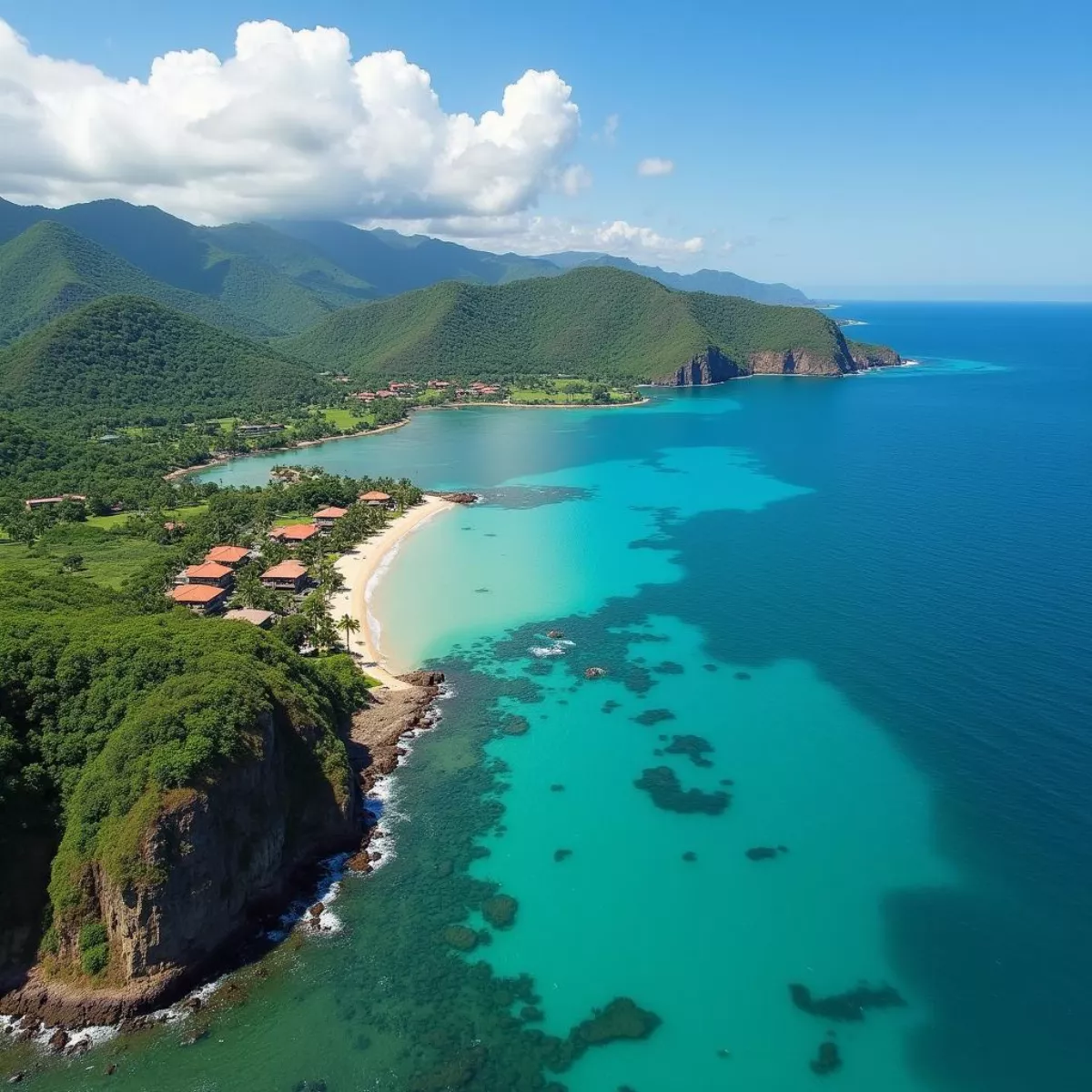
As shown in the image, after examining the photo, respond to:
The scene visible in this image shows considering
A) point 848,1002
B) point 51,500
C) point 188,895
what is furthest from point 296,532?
point 848,1002

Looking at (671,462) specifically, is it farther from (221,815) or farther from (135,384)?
(135,384)

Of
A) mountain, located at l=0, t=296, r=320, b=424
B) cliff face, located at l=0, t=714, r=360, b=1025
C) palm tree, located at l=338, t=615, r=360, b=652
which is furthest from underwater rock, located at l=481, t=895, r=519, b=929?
mountain, located at l=0, t=296, r=320, b=424

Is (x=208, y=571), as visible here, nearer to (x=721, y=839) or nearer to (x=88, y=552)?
(x=88, y=552)

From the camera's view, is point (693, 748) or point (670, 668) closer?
point (693, 748)

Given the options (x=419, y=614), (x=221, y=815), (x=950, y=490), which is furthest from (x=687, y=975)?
(x=950, y=490)

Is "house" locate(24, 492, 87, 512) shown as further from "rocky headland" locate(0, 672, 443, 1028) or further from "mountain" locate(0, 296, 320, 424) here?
"rocky headland" locate(0, 672, 443, 1028)

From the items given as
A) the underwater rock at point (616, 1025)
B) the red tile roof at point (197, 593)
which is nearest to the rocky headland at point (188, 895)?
the underwater rock at point (616, 1025)

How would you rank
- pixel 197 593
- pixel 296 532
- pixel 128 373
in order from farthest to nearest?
pixel 128 373, pixel 296 532, pixel 197 593

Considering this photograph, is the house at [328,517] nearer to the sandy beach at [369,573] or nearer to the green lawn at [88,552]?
the sandy beach at [369,573]
